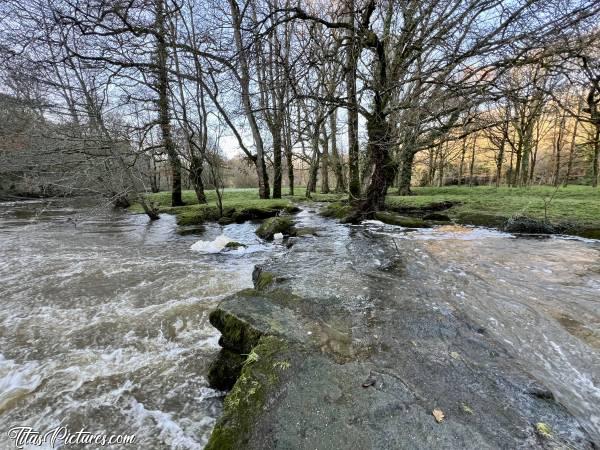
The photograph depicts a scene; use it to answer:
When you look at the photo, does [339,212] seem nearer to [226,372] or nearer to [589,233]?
[589,233]

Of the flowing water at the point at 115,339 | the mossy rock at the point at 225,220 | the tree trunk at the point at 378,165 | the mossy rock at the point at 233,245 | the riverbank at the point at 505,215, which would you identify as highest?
the tree trunk at the point at 378,165

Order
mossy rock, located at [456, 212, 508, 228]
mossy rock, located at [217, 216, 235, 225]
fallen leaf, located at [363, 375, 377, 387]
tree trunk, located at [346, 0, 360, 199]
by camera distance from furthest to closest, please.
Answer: mossy rock, located at [217, 216, 235, 225] < mossy rock, located at [456, 212, 508, 228] < tree trunk, located at [346, 0, 360, 199] < fallen leaf, located at [363, 375, 377, 387]

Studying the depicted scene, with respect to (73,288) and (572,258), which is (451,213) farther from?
(73,288)

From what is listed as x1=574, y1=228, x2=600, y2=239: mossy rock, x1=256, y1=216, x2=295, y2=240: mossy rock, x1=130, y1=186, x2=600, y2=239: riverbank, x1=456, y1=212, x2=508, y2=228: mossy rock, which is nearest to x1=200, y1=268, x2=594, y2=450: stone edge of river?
x1=256, y1=216, x2=295, y2=240: mossy rock

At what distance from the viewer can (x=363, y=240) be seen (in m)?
6.83

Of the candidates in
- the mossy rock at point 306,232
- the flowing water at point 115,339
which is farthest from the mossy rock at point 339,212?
the flowing water at point 115,339

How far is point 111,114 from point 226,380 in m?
10.1

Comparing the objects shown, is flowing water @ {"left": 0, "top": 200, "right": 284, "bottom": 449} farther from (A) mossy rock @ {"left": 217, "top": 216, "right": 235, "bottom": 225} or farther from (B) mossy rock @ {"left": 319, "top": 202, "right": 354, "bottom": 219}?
(B) mossy rock @ {"left": 319, "top": 202, "right": 354, "bottom": 219}

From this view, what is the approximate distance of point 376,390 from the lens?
1.82 metres

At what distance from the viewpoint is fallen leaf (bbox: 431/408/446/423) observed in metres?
1.60

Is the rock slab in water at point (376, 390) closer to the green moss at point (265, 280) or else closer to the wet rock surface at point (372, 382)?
the wet rock surface at point (372, 382)

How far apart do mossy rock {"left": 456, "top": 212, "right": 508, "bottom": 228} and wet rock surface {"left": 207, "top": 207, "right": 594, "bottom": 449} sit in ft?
22.5

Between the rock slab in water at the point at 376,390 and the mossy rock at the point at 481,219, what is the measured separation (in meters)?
7.22

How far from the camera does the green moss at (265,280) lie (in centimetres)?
385
